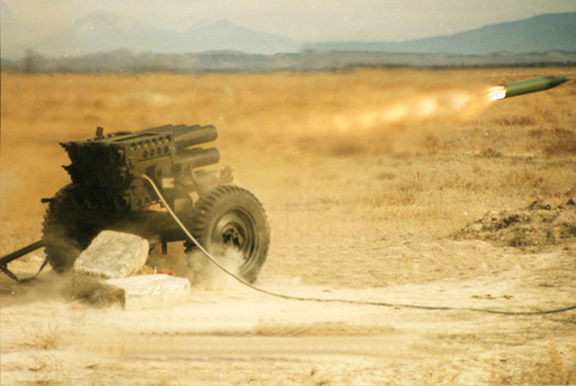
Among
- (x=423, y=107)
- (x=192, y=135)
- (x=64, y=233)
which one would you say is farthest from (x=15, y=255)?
(x=423, y=107)

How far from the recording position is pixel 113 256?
1040 centimetres

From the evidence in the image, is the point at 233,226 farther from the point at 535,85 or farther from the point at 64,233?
the point at 535,85

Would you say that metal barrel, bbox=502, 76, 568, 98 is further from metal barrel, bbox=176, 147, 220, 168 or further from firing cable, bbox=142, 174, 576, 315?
metal barrel, bbox=176, 147, 220, 168

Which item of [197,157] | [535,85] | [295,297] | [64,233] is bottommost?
[295,297]

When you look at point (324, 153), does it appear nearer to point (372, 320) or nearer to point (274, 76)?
point (274, 76)

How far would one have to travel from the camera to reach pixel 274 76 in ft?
96.1

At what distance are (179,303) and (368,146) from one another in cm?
1889

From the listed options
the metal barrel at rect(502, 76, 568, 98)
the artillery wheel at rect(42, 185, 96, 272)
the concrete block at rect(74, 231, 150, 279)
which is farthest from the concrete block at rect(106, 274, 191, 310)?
the metal barrel at rect(502, 76, 568, 98)

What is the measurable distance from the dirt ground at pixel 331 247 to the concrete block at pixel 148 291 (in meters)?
0.17

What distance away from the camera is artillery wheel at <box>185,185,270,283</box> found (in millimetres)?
10852

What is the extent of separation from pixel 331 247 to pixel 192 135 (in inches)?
143

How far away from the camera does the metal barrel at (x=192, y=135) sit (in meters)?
11.5

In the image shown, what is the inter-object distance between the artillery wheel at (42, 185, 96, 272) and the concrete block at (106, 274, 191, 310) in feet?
5.37

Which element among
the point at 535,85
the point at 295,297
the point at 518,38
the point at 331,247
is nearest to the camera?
the point at 295,297
